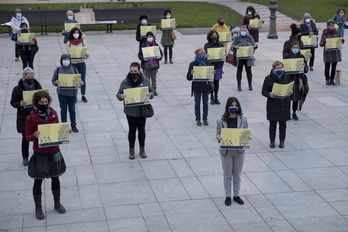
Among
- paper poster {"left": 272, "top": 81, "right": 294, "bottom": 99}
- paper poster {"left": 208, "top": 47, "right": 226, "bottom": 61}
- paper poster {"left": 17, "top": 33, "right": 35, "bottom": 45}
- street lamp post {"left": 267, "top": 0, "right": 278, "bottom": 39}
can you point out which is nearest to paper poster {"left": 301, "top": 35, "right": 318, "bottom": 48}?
paper poster {"left": 208, "top": 47, "right": 226, "bottom": 61}

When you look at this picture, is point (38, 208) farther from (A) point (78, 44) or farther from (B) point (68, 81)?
(A) point (78, 44)

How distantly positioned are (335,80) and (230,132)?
9.10 m

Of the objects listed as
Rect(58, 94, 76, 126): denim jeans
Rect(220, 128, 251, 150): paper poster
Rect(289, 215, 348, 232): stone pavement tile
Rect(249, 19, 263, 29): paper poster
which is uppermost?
Rect(249, 19, 263, 29): paper poster

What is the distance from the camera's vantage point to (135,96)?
33.9ft

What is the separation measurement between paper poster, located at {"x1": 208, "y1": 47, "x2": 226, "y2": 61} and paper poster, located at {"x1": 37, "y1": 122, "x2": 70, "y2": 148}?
648 centimetres

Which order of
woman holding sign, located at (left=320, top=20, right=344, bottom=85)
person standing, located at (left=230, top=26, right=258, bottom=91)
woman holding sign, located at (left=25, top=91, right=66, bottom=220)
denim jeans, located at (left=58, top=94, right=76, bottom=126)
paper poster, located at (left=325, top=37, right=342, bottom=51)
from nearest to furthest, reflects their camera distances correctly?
1. woman holding sign, located at (left=25, top=91, right=66, bottom=220)
2. denim jeans, located at (left=58, top=94, right=76, bottom=126)
3. person standing, located at (left=230, top=26, right=258, bottom=91)
4. paper poster, located at (left=325, top=37, right=342, bottom=51)
5. woman holding sign, located at (left=320, top=20, right=344, bottom=85)

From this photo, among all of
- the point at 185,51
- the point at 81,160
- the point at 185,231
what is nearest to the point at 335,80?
the point at 185,51

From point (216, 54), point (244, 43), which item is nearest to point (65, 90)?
point (216, 54)

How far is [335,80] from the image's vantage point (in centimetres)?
1655

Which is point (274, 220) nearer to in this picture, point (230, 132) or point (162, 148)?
point (230, 132)

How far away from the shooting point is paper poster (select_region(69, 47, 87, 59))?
13.9 metres

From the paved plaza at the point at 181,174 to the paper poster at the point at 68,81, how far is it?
3.72 feet

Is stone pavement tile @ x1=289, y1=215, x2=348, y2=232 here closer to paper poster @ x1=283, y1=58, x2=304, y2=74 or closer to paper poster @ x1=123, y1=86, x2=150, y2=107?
paper poster @ x1=123, y1=86, x2=150, y2=107

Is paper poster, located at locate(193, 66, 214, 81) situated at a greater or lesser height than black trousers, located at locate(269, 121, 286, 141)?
greater
